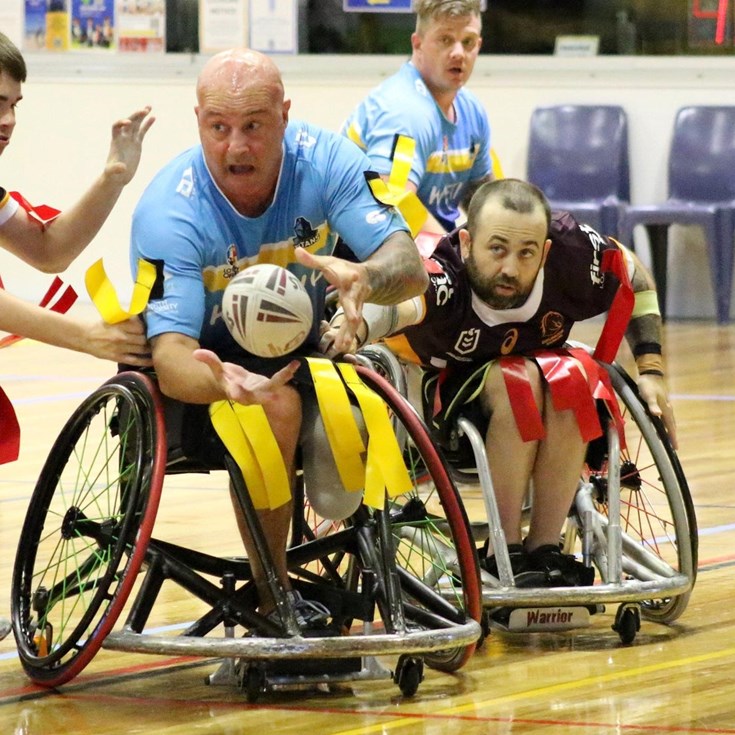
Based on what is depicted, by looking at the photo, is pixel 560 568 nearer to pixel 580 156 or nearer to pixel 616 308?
pixel 616 308

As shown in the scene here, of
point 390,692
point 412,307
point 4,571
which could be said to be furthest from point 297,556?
point 4,571

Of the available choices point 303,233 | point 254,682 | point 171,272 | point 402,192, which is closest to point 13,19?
point 402,192

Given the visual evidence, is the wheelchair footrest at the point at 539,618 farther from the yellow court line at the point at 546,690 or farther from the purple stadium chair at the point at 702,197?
the purple stadium chair at the point at 702,197

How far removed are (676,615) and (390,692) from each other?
0.86 m

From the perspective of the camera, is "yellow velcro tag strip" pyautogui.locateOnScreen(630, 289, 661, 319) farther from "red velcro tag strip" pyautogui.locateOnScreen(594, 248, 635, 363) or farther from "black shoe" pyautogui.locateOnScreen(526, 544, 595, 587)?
"black shoe" pyautogui.locateOnScreen(526, 544, 595, 587)

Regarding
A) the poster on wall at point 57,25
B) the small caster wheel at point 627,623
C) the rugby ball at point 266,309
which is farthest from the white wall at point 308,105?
the rugby ball at point 266,309

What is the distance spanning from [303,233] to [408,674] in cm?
89

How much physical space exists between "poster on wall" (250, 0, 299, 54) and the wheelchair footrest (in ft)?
27.0

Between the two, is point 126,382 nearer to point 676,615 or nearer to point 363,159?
point 363,159

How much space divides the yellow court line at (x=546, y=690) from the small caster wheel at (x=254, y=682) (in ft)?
0.79

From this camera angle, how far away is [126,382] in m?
3.19

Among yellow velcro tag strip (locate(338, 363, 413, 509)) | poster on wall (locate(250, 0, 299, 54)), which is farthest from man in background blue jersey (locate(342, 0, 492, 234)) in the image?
poster on wall (locate(250, 0, 299, 54))

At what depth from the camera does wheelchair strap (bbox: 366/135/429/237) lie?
339 centimetres

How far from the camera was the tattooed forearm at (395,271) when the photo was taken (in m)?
3.18
